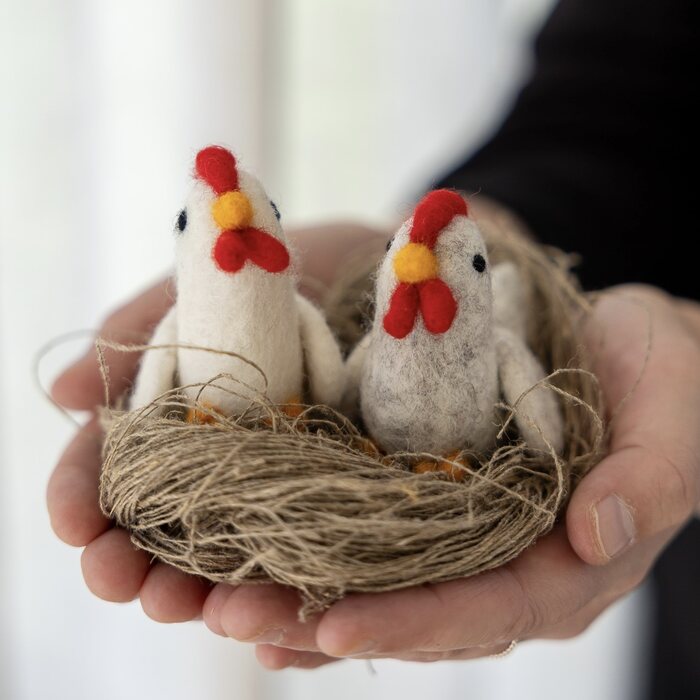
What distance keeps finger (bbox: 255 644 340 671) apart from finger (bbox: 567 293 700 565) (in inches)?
9.5

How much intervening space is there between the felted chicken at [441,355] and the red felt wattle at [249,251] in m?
0.08

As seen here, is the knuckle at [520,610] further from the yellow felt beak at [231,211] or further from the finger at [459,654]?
the yellow felt beak at [231,211]

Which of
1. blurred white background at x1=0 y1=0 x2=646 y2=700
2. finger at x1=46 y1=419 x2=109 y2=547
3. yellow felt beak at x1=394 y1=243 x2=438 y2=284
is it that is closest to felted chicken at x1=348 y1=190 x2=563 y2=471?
yellow felt beak at x1=394 y1=243 x2=438 y2=284

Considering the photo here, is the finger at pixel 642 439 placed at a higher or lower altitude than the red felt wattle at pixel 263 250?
lower

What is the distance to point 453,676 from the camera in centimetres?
171

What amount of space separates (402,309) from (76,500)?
0.96 feet

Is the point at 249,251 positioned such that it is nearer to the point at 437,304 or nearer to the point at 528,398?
the point at 437,304

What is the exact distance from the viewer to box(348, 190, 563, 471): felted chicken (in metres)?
0.55

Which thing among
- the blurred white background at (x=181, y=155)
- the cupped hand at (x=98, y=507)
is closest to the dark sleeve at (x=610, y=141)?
the blurred white background at (x=181, y=155)

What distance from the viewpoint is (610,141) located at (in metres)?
1.21

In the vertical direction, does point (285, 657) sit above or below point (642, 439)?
below

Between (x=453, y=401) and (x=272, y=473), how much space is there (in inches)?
6.2

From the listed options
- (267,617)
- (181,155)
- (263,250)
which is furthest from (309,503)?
(181,155)

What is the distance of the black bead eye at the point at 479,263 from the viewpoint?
57 cm
